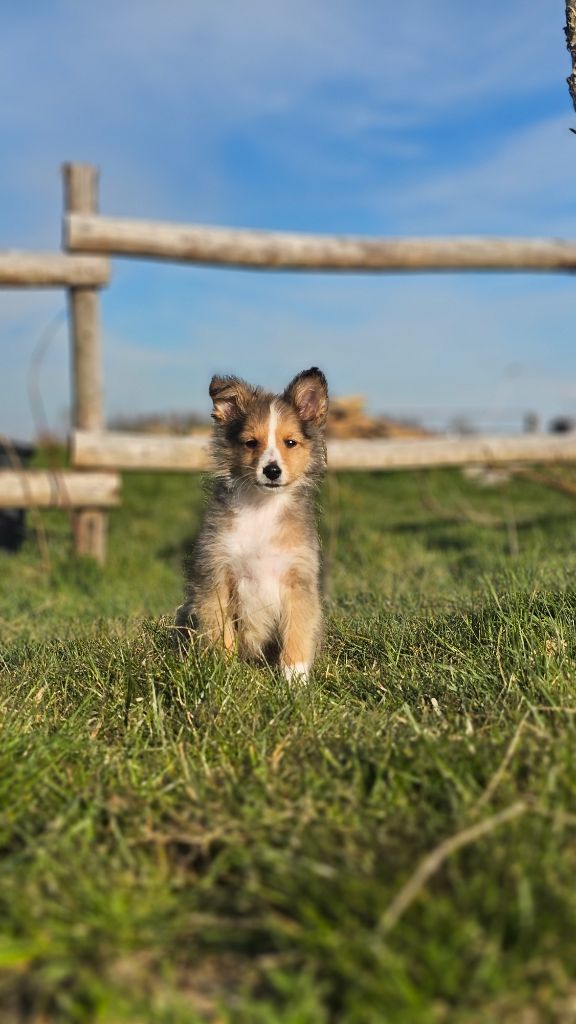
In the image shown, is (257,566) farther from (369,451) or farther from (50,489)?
(369,451)

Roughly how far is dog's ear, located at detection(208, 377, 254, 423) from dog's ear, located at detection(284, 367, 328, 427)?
0.69 ft

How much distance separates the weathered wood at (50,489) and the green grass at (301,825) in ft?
14.1

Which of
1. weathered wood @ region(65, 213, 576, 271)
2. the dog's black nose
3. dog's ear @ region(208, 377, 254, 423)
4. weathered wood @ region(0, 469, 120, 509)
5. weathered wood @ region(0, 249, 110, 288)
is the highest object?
weathered wood @ region(65, 213, 576, 271)

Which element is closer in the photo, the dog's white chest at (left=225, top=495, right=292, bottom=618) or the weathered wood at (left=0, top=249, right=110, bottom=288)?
the dog's white chest at (left=225, top=495, right=292, bottom=618)

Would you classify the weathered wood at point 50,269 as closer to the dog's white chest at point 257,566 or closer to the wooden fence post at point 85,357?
the wooden fence post at point 85,357

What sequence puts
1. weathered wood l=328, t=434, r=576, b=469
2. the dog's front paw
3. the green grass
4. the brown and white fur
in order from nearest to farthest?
the green grass, the dog's front paw, the brown and white fur, weathered wood l=328, t=434, r=576, b=469

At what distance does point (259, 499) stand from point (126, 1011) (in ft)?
9.17

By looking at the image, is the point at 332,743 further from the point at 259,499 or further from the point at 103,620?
the point at 103,620

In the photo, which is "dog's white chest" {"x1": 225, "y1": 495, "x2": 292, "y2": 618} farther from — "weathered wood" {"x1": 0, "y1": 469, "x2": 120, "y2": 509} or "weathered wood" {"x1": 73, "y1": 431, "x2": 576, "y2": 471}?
"weathered wood" {"x1": 0, "y1": 469, "x2": 120, "y2": 509}

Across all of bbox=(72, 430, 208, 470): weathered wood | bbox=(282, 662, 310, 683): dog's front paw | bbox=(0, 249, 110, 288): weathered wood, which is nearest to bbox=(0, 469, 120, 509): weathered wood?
bbox=(72, 430, 208, 470): weathered wood

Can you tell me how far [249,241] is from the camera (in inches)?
362

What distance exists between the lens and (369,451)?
31.6ft

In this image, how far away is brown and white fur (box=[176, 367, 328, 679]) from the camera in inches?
172

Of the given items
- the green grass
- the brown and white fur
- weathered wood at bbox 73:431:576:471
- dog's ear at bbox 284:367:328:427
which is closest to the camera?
the green grass
